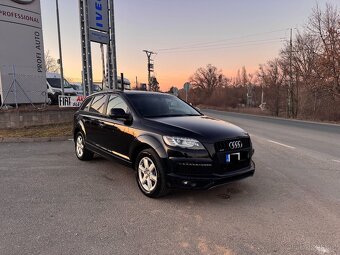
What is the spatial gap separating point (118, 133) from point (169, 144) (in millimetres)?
1440

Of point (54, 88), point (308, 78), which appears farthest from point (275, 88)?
point (54, 88)

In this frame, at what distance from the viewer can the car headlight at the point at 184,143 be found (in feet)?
14.0

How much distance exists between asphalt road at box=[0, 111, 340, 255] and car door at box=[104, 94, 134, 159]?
60 cm

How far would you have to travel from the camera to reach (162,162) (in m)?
4.37

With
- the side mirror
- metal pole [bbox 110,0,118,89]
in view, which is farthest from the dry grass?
the side mirror

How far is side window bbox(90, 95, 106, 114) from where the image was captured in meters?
6.30

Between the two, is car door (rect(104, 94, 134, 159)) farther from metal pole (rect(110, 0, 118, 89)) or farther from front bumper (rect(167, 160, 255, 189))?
metal pole (rect(110, 0, 118, 89))

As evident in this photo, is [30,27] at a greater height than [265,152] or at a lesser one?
greater

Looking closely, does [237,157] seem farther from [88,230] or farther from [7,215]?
[7,215]

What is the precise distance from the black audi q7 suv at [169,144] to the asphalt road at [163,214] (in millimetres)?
421

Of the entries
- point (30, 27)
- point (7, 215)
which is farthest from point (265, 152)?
point (30, 27)

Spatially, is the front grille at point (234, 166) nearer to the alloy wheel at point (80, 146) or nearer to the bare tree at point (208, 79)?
the alloy wheel at point (80, 146)

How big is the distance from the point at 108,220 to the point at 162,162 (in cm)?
108

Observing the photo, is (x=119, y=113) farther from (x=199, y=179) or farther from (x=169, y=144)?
(x=199, y=179)
